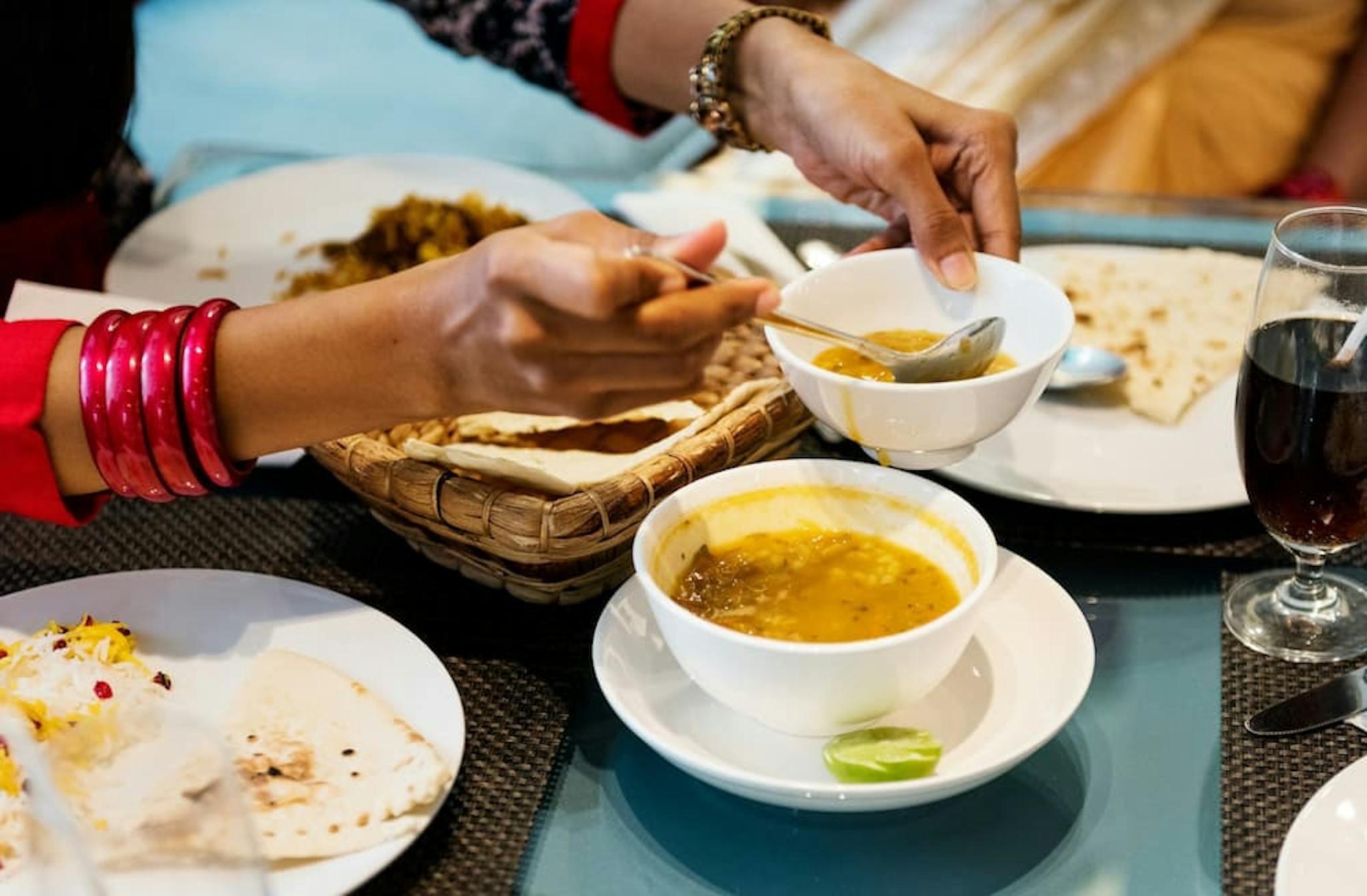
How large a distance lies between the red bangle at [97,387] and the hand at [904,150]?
0.80 m

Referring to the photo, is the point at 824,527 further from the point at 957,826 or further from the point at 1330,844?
the point at 1330,844

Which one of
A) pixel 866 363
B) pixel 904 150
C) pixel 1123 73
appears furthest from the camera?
pixel 1123 73

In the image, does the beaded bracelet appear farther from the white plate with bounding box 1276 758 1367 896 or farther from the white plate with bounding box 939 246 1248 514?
the white plate with bounding box 1276 758 1367 896

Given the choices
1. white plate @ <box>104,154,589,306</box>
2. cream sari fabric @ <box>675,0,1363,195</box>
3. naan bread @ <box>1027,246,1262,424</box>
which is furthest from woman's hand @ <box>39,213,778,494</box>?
cream sari fabric @ <box>675,0,1363,195</box>

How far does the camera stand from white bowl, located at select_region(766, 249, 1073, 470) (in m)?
1.29

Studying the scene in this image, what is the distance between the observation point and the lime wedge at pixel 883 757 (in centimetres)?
113

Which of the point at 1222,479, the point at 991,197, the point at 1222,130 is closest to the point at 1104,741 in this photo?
the point at 1222,479

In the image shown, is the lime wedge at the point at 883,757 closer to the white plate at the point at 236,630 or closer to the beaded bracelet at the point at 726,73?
the white plate at the point at 236,630

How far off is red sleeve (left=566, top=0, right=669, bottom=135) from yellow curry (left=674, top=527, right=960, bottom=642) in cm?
105

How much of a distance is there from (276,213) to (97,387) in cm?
95

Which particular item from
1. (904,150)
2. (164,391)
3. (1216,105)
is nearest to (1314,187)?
(1216,105)

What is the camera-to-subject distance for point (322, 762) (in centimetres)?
119

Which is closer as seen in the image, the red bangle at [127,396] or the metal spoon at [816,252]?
the red bangle at [127,396]

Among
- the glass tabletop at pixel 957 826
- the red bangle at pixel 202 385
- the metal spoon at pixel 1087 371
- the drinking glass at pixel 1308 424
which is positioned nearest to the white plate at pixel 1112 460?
the metal spoon at pixel 1087 371
